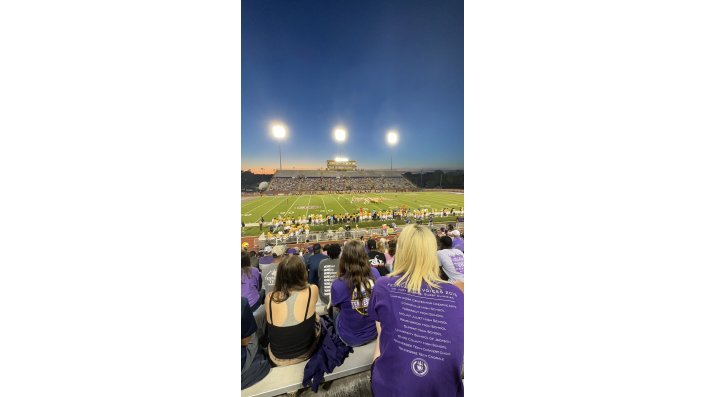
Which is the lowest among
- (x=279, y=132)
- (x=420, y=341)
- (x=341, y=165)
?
(x=420, y=341)

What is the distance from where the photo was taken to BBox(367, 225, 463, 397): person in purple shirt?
3.59 ft

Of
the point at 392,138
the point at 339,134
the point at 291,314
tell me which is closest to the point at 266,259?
the point at 291,314

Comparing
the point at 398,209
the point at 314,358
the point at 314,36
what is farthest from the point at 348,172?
the point at 314,358

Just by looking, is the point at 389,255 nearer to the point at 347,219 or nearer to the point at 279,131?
the point at 347,219

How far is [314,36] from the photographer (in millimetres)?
1429

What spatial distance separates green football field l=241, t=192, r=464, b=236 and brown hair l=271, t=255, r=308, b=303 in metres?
0.40

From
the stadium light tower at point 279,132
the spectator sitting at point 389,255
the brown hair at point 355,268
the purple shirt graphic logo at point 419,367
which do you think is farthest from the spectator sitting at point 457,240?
the stadium light tower at point 279,132

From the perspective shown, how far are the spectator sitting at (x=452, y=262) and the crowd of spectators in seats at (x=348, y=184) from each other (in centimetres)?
52

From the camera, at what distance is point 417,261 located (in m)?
1.16

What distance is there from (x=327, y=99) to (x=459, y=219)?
1.25 metres

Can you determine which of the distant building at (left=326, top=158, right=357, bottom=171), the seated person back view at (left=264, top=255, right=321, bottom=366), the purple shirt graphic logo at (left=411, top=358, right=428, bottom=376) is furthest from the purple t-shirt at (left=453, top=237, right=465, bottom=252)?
the seated person back view at (left=264, top=255, right=321, bottom=366)

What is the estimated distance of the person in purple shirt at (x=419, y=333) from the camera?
3.59 feet

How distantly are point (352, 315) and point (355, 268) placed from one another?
11.0 inches

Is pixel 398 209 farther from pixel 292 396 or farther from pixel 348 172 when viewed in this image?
pixel 292 396
